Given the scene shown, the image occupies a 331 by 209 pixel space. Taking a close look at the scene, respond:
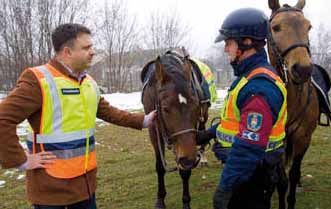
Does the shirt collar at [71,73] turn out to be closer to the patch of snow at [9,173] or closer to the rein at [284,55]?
the rein at [284,55]

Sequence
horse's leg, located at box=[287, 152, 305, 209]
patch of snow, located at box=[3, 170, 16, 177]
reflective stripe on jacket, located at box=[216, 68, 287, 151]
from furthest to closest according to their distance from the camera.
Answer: patch of snow, located at box=[3, 170, 16, 177]
horse's leg, located at box=[287, 152, 305, 209]
reflective stripe on jacket, located at box=[216, 68, 287, 151]

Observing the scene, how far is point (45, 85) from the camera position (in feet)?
7.64

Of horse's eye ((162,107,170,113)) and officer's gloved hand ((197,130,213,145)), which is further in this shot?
horse's eye ((162,107,170,113))

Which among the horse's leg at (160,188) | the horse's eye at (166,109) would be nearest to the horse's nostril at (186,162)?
the horse's eye at (166,109)

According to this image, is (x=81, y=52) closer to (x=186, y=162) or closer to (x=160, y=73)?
(x=160, y=73)

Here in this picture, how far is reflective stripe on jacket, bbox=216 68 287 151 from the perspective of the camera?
2.17 m

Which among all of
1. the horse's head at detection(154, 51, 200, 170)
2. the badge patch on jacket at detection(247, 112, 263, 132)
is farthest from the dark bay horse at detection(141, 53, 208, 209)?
the badge patch on jacket at detection(247, 112, 263, 132)

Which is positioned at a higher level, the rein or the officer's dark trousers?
the rein

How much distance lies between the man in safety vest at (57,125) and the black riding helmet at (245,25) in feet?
3.36

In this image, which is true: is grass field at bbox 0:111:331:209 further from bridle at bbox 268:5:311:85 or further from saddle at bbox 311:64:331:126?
bridle at bbox 268:5:311:85

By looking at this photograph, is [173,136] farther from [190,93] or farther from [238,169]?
[238,169]

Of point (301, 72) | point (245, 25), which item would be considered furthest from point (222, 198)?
point (301, 72)

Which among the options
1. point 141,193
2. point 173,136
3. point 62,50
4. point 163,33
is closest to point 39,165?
point 62,50

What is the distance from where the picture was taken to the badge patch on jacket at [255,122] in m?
2.00
